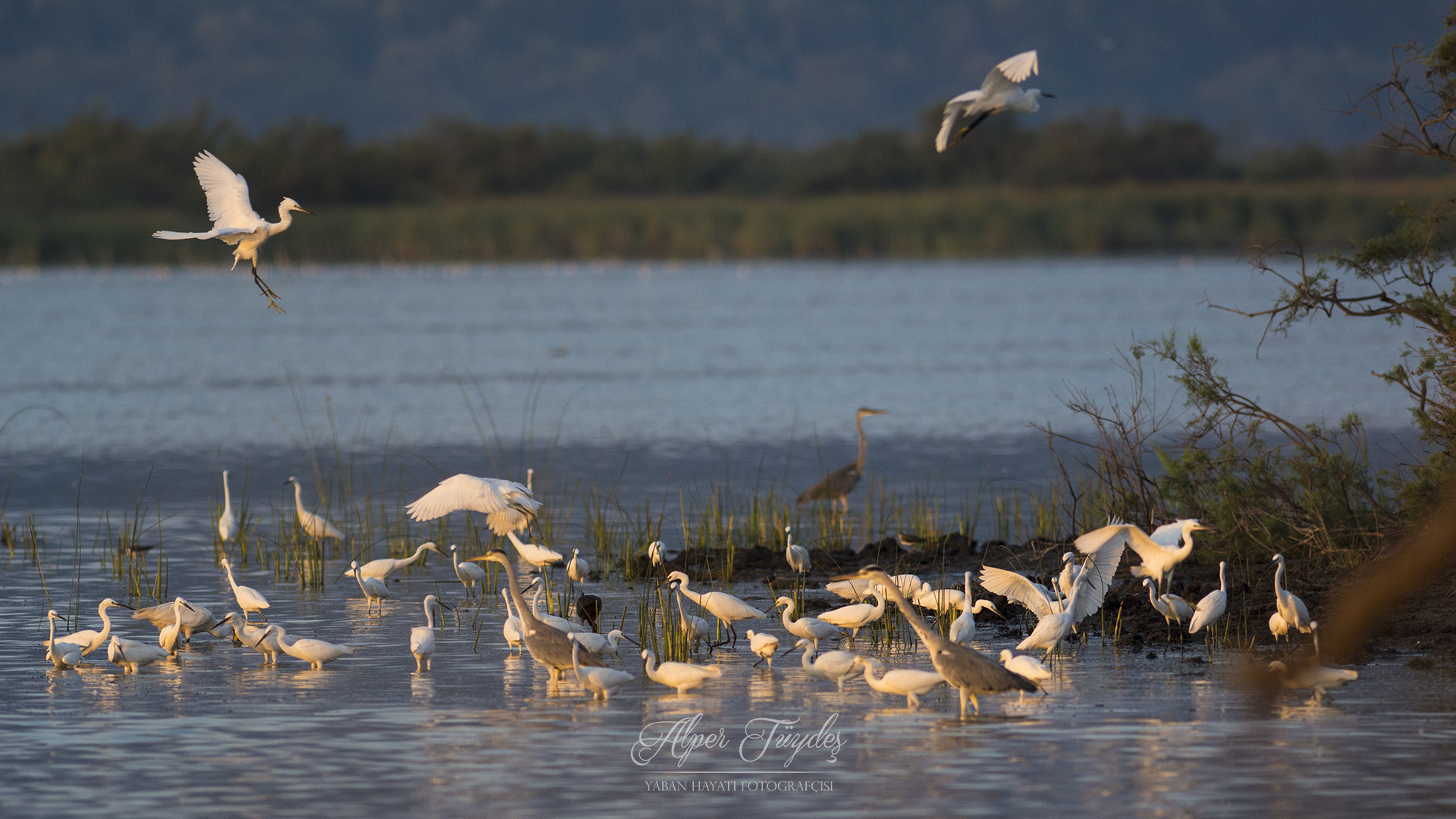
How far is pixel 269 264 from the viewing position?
221 ft

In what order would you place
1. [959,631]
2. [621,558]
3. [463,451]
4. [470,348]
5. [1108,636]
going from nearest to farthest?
[959,631] → [1108,636] → [621,558] → [463,451] → [470,348]

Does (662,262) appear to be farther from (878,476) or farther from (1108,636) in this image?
(1108,636)

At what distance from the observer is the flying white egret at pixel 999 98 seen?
34.8 feet

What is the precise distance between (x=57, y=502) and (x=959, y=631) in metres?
11.0

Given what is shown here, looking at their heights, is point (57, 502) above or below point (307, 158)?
below

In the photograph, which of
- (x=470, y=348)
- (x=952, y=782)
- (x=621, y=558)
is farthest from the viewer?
(x=470, y=348)

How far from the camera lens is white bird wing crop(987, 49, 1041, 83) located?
10.5 m

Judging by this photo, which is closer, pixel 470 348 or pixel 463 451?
pixel 463 451

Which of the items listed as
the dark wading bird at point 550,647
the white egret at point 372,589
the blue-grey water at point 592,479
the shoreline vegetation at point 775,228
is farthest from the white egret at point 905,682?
the shoreline vegetation at point 775,228

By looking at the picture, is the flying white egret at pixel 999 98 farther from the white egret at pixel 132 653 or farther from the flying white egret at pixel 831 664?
the white egret at pixel 132 653

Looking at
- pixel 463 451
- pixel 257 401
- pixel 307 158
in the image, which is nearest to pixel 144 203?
pixel 307 158

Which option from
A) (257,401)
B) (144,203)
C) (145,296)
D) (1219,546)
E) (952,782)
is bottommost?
(952,782)

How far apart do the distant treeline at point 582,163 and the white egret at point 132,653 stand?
61278 mm

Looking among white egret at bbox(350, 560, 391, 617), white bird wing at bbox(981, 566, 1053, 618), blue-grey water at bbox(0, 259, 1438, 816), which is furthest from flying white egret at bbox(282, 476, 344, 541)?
white bird wing at bbox(981, 566, 1053, 618)
